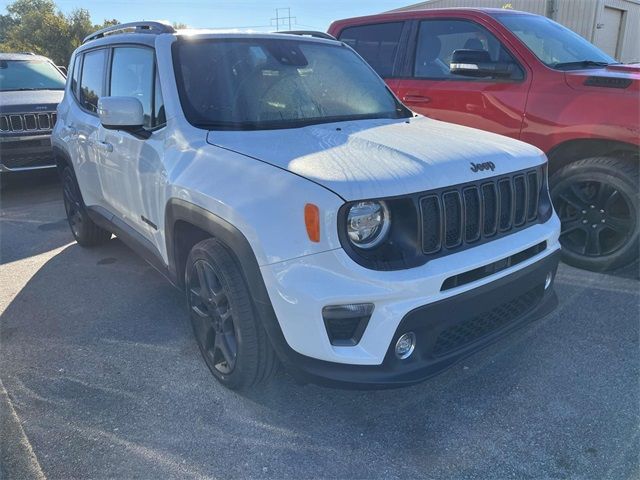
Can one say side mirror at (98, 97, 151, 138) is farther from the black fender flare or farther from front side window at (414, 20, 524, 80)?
front side window at (414, 20, 524, 80)

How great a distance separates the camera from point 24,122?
7062 millimetres

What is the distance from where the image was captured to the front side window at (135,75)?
3172mm

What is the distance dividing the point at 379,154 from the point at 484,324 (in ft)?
3.08

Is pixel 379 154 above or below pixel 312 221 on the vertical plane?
above

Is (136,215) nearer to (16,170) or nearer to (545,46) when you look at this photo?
(545,46)

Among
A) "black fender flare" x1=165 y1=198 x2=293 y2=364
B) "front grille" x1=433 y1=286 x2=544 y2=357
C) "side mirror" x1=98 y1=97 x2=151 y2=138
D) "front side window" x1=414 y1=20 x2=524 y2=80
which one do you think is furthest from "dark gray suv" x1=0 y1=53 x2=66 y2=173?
"front grille" x1=433 y1=286 x2=544 y2=357

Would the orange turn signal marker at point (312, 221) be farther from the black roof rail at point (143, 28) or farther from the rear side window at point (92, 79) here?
the rear side window at point (92, 79)

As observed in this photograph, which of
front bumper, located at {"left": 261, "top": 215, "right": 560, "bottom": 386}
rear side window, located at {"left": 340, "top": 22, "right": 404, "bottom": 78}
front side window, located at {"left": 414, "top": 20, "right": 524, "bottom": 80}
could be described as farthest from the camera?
rear side window, located at {"left": 340, "top": 22, "right": 404, "bottom": 78}

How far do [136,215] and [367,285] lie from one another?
204cm

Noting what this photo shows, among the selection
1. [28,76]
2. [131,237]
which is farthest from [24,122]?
[131,237]

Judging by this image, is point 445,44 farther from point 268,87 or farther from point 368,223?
point 368,223

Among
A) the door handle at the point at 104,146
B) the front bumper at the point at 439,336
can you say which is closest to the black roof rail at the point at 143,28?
the door handle at the point at 104,146

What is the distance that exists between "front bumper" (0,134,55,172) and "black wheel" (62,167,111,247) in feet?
8.06

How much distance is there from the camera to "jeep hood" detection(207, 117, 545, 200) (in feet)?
6.92
